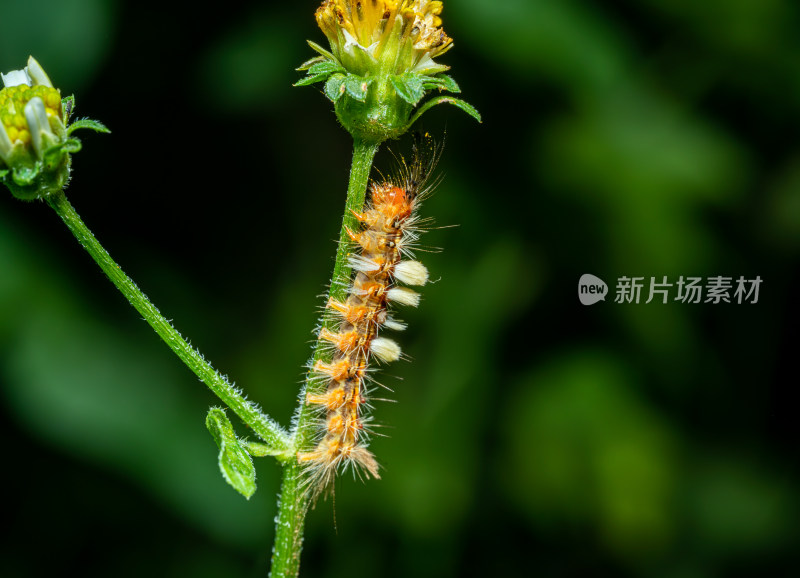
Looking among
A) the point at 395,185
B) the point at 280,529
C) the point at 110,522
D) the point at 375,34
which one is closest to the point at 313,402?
the point at 280,529

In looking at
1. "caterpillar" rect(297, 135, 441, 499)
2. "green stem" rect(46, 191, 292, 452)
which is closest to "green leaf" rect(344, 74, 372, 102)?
"caterpillar" rect(297, 135, 441, 499)

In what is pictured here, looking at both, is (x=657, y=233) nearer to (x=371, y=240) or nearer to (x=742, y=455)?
(x=742, y=455)

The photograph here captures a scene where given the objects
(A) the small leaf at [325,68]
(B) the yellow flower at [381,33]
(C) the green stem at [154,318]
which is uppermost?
(B) the yellow flower at [381,33]

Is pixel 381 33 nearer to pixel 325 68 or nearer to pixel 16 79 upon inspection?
pixel 325 68

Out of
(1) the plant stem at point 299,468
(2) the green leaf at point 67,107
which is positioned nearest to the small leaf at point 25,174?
(2) the green leaf at point 67,107

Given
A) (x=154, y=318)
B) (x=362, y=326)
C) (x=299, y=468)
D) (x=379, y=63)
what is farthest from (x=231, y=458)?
(x=379, y=63)

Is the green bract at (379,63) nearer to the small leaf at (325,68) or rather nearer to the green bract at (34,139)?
the small leaf at (325,68)
